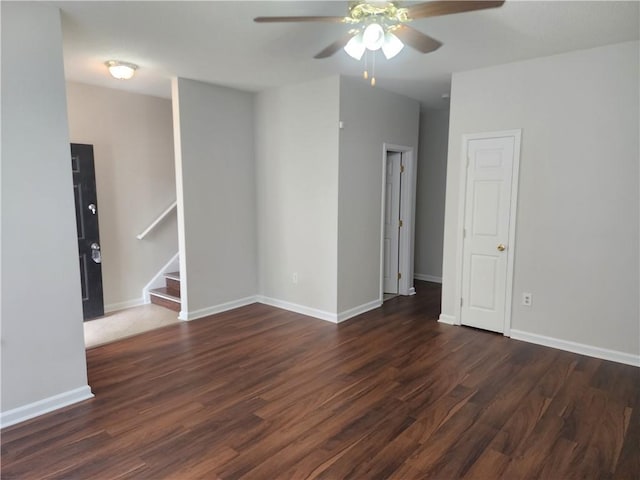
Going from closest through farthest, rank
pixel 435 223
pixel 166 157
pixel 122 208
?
pixel 122 208 → pixel 166 157 → pixel 435 223

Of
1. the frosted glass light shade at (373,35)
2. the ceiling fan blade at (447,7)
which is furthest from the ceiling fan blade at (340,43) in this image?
the ceiling fan blade at (447,7)

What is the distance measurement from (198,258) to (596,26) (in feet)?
13.6

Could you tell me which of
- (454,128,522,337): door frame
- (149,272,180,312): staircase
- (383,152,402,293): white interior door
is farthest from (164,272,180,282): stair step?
(454,128,522,337): door frame

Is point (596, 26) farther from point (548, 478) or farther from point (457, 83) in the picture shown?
point (548, 478)

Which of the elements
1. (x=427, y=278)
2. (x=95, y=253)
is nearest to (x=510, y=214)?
(x=427, y=278)

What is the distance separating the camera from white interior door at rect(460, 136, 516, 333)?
3869mm

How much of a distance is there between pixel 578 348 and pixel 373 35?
3.17m

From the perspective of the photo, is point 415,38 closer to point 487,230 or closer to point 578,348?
point 487,230

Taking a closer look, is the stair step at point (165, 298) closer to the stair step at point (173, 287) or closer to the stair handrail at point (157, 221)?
the stair step at point (173, 287)

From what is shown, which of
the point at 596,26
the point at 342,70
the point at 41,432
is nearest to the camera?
the point at 41,432

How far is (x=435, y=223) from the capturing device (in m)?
6.41

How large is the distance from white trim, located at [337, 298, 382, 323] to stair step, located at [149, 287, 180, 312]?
1.95 metres

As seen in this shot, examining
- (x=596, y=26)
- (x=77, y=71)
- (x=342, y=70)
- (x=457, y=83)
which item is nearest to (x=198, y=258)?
(x=77, y=71)

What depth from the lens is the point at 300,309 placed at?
189 inches
